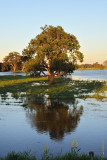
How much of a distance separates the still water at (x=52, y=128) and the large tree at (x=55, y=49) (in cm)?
2717

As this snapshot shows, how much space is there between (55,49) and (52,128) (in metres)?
34.8

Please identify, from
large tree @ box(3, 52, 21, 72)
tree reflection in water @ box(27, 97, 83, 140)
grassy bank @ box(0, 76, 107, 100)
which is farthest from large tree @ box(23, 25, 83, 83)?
large tree @ box(3, 52, 21, 72)

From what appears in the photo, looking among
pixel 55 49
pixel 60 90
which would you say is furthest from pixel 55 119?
pixel 55 49

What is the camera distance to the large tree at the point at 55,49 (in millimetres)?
45531

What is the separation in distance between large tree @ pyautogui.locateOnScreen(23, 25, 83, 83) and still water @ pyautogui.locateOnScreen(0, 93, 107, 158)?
2717 centimetres

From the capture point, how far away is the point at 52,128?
1276 centimetres

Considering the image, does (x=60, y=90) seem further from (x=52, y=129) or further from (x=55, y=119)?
(x=52, y=129)

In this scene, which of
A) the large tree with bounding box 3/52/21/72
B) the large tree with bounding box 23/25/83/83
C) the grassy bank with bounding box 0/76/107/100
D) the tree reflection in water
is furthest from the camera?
the large tree with bounding box 3/52/21/72

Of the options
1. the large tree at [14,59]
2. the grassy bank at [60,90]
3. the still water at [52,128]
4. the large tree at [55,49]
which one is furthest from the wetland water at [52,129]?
the large tree at [14,59]

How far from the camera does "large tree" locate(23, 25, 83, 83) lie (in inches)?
1793

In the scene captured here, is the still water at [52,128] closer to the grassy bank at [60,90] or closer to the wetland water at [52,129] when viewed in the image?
the wetland water at [52,129]

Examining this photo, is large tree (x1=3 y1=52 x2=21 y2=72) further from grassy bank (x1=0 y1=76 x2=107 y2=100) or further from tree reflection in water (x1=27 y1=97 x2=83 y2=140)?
tree reflection in water (x1=27 y1=97 x2=83 y2=140)

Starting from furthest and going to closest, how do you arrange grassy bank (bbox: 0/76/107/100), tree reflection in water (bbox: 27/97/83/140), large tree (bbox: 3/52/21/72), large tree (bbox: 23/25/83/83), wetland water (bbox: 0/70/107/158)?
large tree (bbox: 3/52/21/72) → large tree (bbox: 23/25/83/83) → grassy bank (bbox: 0/76/107/100) → tree reflection in water (bbox: 27/97/83/140) → wetland water (bbox: 0/70/107/158)

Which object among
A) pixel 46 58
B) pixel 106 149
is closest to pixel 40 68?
pixel 46 58
